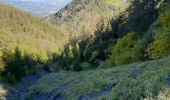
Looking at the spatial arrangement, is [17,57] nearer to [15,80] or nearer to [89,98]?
[15,80]

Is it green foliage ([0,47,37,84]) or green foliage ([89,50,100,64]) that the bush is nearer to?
green foliage ([0,47,37,84])

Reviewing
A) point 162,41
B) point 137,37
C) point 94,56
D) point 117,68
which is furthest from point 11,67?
point 117,68

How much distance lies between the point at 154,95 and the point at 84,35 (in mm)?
125209

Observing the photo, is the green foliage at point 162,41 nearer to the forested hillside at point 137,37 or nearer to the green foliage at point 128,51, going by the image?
the forested hillside at point 137,37

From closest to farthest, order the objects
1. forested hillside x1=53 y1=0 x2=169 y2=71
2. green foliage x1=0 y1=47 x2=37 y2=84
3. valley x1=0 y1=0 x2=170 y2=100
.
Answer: valley x1=0 y1=0 x2=170 y2=100, forested hillside x1=53 y1=0 x2=169 y2=71, green foliage x1=0 y1=47 x2=37 y2=84

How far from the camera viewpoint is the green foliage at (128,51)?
56.0m

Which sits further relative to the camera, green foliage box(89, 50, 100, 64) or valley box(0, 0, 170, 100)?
green foliage box(89, 50, 100, 64)

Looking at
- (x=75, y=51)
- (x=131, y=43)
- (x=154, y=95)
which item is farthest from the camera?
(x=75, y=51)

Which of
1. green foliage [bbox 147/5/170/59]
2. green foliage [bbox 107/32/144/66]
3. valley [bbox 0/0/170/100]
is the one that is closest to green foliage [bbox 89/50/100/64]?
valley [bbox 0/0/170/100]

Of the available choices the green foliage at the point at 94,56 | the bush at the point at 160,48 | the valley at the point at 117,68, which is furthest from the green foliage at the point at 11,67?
the bush at the point at 160,48

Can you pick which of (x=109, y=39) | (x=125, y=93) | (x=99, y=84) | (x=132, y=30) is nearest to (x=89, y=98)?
(x=99, y=84)

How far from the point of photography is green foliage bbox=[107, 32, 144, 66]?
5597 cm

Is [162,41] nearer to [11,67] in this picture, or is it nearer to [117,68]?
[117,68]

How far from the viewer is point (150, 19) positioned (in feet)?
223
